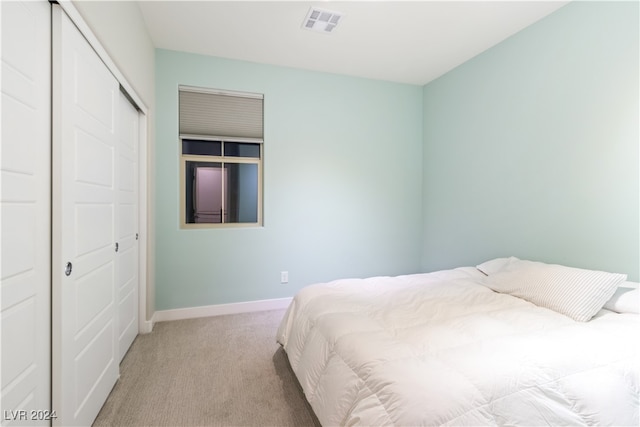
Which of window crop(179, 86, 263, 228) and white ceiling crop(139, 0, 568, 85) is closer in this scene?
white ceiling crop(139, 0, 568, 85)

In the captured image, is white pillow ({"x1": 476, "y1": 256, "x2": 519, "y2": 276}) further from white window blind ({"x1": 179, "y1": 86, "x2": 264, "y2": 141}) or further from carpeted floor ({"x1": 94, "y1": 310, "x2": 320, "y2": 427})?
white window blind ({"x1": 179, "y1": 86, "x2": 264, "y2": 141})

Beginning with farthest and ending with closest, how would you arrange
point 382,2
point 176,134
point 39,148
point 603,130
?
point 176,134 < point 382,2 < point 603,130 < point 39,148

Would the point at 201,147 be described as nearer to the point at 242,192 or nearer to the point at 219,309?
the point at 242,192

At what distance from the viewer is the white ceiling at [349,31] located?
2297mm

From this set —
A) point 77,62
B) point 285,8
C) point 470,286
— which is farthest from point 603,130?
point 77,62

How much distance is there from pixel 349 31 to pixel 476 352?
269cm

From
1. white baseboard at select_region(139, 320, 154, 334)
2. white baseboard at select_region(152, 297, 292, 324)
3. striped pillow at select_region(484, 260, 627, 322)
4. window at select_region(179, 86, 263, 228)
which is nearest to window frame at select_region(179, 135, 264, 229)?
window at select_region(179, 86, 263, 228)

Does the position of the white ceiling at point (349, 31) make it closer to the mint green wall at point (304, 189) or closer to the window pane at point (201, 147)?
the mint green wall at point (304, 189)

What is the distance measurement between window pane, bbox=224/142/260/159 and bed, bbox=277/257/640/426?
1854 millimetres

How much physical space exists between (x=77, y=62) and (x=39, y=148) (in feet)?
1.69

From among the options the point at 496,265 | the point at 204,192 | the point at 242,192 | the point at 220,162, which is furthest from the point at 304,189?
the point at 496,265

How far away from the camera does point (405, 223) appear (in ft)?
12.7

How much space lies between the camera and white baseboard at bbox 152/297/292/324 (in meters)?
3.00

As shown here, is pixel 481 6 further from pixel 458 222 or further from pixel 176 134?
pixel 176 134
